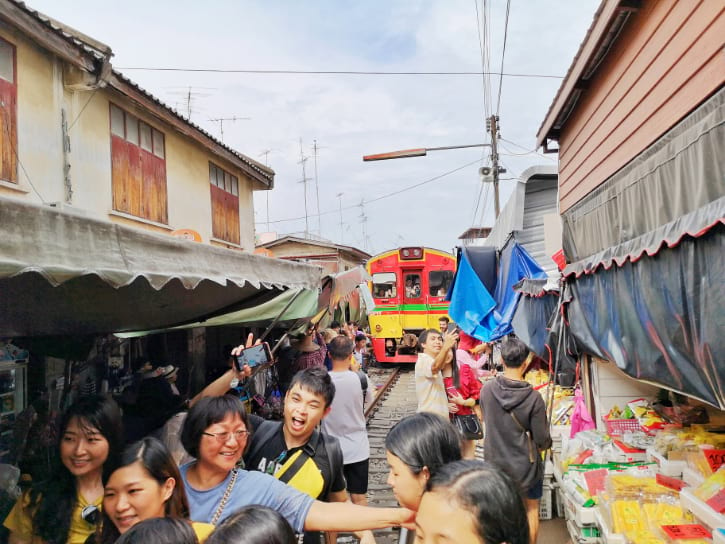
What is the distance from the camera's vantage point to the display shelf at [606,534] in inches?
122

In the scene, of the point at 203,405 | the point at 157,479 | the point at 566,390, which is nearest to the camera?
the point at 157,479

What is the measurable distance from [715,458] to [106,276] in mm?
3674

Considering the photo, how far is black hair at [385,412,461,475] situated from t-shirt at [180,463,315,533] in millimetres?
478

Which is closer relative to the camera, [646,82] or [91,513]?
[91,513]

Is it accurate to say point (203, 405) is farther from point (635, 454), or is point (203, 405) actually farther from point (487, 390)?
point (635, 454)

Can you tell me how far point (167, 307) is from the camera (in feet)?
11.3

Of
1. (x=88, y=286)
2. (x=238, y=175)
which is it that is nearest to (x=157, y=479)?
(x=88, y=286)

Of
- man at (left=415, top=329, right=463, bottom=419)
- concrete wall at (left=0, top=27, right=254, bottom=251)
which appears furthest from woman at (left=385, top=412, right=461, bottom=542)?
concrete wall at (left=0, top=27, right=254, bottom=251)

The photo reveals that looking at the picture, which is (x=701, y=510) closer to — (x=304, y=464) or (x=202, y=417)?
(x=304, y=464)

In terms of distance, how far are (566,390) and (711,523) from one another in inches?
162

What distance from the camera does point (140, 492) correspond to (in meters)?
1.99

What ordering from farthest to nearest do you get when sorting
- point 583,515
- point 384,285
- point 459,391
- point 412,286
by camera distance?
point 412,286, point 384,285, point 459,391, point 583,515

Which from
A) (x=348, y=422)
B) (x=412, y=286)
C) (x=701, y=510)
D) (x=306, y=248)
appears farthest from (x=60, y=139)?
(x=306, y=248)

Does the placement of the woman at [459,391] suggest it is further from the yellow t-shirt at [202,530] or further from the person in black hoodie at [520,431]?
the yellow t-shirt at [202,530]
